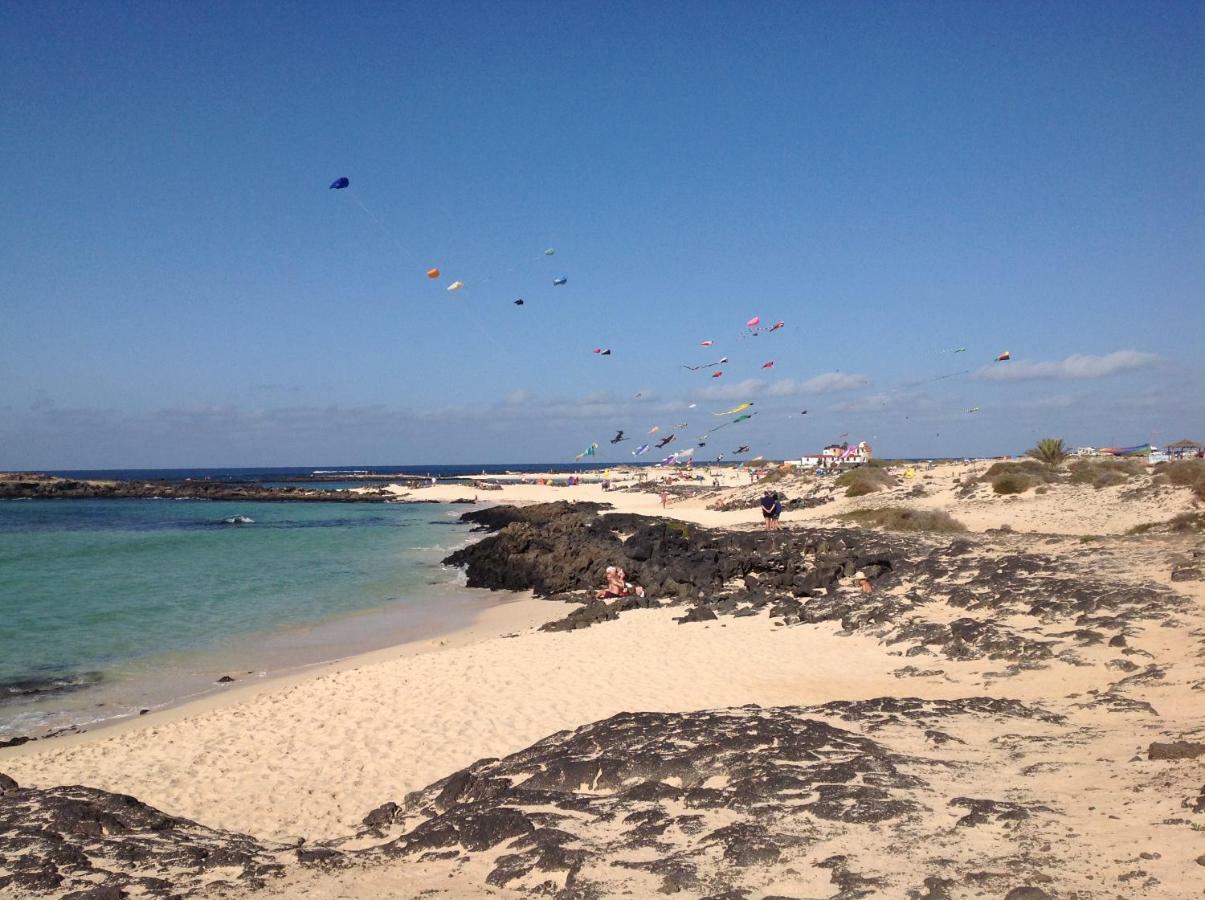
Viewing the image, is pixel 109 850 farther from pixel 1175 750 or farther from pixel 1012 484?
pixel 1012 484

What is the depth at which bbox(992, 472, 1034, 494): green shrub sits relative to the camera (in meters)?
29.8

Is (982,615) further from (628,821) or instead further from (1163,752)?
(628,821)

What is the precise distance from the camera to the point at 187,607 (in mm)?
20109

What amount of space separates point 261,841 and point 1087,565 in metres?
14.6

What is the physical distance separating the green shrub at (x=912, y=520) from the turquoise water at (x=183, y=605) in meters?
14.7

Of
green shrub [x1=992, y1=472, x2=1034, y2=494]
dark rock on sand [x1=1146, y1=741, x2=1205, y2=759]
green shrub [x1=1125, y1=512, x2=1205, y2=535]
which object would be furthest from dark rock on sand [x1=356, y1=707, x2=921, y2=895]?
green shrub [x1=992, y1=472, x2=1034, y2=494]

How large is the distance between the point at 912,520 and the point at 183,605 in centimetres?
2173

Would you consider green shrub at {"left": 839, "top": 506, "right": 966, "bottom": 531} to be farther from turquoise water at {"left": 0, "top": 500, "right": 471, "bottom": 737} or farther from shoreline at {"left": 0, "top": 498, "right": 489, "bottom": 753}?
turquoise water at {"left": 0, "top": 500, "right": 471, "bottom": 737}

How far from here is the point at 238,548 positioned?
35188 millimetres

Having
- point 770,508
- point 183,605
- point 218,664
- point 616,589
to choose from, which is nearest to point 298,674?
point 218,664

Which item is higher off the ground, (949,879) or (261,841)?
(949,879)

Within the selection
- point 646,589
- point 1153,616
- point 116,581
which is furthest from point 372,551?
point 1153,616

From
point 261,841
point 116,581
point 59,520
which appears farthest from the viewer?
point 59,520

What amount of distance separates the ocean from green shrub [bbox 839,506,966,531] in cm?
1397
